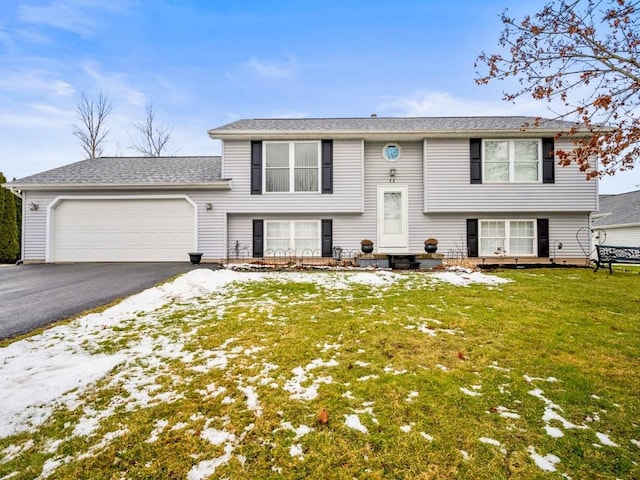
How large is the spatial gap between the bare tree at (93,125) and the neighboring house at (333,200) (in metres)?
15.1

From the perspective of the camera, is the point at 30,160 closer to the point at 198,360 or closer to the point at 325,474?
the point at 198,360

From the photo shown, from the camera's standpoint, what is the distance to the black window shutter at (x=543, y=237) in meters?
11.7

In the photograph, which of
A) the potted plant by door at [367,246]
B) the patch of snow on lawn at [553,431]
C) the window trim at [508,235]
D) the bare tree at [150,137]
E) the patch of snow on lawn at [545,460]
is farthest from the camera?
the bare tree at [150,137]

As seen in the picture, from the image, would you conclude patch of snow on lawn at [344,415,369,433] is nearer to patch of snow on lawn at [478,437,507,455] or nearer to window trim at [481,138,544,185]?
patch of snow on lawn at [478,437,507,455]

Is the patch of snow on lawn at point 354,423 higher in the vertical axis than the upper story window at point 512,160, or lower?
lower

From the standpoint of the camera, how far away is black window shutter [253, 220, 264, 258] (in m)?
11.8

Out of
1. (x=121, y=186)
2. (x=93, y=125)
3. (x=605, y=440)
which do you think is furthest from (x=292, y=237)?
(x=93, y=125)

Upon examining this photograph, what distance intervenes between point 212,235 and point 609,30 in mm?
11249

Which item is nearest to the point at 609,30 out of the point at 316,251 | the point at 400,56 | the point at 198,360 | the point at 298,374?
the point at 298,374

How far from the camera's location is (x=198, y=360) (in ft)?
10.1

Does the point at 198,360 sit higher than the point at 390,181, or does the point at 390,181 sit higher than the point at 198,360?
the point at 390,181

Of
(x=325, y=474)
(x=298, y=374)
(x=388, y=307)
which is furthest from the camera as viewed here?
(x=388, y=307)

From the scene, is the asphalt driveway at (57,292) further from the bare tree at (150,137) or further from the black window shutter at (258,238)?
the bare tree at (150,137)

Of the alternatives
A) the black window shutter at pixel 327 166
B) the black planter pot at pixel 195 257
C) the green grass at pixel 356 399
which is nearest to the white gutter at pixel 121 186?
the black planter pot at pixel 195 257
